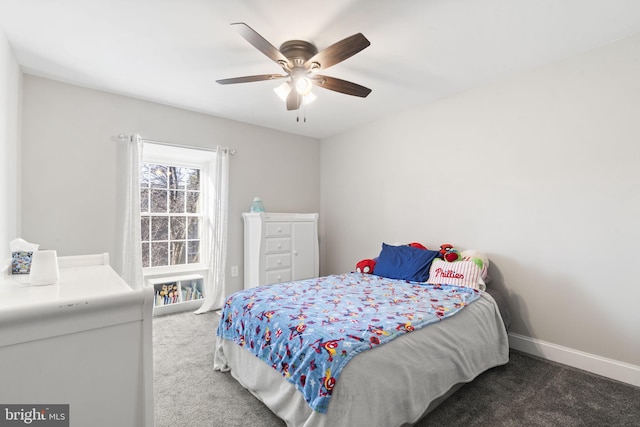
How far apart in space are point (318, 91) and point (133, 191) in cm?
214

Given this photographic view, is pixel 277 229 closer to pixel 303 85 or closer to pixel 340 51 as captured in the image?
pixel 303 85

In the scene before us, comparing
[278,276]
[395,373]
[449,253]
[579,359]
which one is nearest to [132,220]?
[278,276]

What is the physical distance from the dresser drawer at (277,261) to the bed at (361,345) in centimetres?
119

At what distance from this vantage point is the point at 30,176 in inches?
108

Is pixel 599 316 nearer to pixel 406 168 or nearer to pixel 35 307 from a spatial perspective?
pixel 406 168

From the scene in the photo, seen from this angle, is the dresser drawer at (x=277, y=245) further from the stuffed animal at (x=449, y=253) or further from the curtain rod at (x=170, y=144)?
the stuffed animal at (x=449, y=253)

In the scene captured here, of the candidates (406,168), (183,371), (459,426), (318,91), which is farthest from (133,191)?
(459,426)

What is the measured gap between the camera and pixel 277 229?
150 inches

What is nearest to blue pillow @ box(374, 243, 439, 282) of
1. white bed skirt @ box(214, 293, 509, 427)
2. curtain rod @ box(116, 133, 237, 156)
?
white bed skirt @ box(214, 293, 509, 427)

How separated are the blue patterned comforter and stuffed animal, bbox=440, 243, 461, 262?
34 cm

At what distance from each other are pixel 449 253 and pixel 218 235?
8.52 ft

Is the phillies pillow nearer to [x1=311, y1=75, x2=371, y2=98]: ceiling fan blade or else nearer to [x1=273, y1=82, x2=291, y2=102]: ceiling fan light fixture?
[x1=311, y1=75, x2=371, y2=98]: ceiling fan blade

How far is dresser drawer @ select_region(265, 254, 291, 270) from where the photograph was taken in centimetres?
373

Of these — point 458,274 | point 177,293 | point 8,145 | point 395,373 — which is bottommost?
point 177,293
